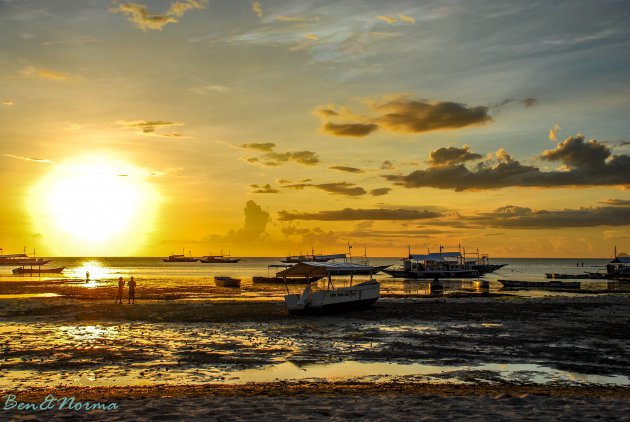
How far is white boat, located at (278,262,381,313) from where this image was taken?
125ft

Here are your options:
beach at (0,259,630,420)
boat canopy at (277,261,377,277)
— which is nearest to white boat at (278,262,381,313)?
boat canopy at (277,261,377,277)

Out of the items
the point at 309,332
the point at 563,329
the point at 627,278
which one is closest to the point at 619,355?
the point at 563,329

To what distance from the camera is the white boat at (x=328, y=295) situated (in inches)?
1497

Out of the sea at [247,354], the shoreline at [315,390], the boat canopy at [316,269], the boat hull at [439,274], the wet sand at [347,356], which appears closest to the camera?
the wet sand at [347,356]

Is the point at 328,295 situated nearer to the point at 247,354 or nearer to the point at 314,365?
the point at 247,354

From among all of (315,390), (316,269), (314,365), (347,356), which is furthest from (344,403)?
(316,269)

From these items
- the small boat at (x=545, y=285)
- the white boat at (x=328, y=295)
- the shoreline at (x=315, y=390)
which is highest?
the white boat at (x=328, y=295)

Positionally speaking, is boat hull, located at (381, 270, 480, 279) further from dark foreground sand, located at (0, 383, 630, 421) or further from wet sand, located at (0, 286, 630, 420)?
dark foreground sand, located at (0, 383, 630, 421)

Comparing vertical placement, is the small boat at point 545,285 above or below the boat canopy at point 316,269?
below

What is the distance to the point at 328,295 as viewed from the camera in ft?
127

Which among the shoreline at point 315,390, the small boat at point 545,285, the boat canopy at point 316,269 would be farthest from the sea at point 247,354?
the small boat at point 545,285

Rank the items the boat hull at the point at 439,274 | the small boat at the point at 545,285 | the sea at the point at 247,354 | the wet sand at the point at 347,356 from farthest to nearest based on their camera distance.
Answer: the boat hull at the point at 439,274, the small boat at the point at 545,285, the sea at the point at 247,354, the wet sand at the point at 347,356

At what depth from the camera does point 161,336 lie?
27.5m

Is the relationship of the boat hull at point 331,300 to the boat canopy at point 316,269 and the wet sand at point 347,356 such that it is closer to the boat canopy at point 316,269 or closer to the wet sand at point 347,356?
the wet sand at point 347,356
